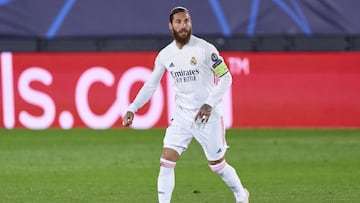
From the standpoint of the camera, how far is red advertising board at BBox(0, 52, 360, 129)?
1931 cm

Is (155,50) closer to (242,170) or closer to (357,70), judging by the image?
(357,70)

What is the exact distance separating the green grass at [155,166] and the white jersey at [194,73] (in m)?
1.53

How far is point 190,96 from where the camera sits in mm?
10352

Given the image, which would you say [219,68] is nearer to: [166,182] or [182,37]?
[182,37]

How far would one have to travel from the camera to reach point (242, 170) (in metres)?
14.3

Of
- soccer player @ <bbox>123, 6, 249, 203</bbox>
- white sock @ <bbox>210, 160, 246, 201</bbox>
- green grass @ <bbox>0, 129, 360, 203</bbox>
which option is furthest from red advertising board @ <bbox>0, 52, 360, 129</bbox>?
soccer player @ <bbox>123, 6, 249, 203</bbox>

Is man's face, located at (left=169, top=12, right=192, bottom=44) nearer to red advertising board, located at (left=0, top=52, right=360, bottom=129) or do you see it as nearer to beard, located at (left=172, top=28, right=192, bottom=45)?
beard, located at (left=172, top=28, right=192, bottom=45)

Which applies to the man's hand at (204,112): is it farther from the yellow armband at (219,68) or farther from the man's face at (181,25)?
the man's face at (181,25)

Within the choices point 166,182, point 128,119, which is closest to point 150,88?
point 128,119

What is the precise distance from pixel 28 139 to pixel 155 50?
3.62m

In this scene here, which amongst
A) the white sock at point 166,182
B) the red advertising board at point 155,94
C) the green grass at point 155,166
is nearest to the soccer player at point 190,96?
the white sock at point 166,182

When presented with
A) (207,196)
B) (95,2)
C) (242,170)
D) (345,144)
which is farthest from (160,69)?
(95,2)

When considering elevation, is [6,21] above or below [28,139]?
above

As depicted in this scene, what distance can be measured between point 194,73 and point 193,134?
24.0 inches
